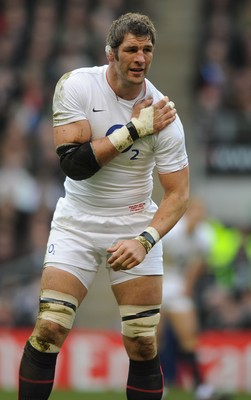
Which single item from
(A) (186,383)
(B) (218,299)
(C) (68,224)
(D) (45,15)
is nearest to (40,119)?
(D) (45,15)

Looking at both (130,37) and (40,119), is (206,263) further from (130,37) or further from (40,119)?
(130,37)

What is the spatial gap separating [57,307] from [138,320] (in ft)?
1.70

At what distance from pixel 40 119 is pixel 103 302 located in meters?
2.35

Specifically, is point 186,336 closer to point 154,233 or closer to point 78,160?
point 154,233

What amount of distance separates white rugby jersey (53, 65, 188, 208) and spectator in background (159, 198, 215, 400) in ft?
11.9

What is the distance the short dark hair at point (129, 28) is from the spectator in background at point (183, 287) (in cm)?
428

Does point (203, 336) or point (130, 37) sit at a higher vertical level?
point (130, 37)

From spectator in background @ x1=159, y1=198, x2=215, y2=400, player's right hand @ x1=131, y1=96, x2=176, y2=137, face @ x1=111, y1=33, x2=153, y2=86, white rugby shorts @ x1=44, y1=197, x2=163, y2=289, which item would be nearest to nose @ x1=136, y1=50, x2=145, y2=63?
face @ x1=111, y1=33, x2=153, y2=86

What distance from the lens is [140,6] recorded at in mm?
18594

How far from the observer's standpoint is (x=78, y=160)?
25.3 feet

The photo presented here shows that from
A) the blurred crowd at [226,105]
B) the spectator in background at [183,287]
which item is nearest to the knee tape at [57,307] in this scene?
the spectator in background at [183,287]

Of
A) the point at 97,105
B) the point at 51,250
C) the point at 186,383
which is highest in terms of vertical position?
the point at 97,105

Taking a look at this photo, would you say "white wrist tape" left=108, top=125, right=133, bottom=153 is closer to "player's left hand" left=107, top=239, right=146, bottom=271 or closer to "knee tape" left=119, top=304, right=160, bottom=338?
"player's left hand" left=107, top=239, right=146, bottom=271

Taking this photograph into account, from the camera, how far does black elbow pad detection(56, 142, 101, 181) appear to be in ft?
25.2
